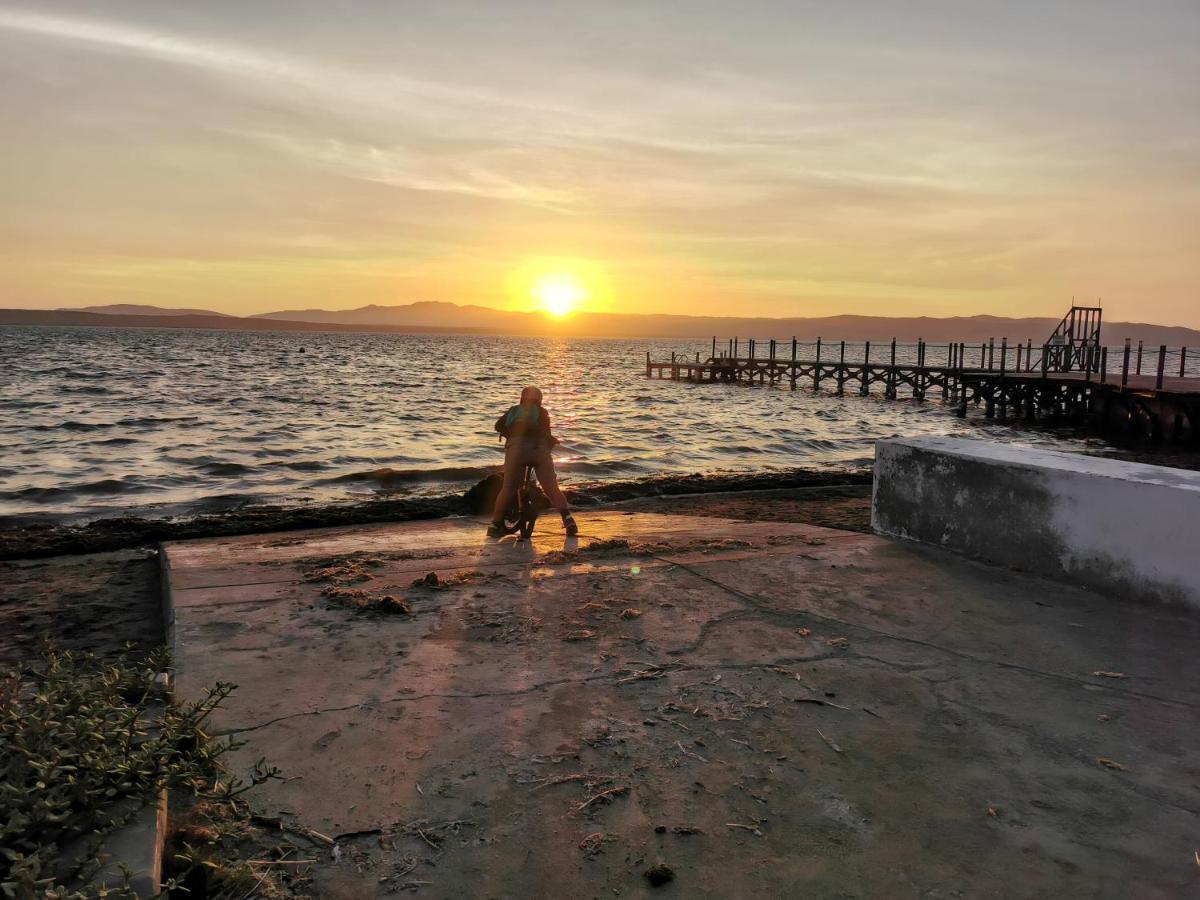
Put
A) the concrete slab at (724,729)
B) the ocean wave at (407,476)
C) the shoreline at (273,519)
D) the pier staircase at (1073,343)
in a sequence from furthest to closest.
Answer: the pier staircase at (1073,343), the ocean wave at (407,476), the shoreline at (273,519), the concrete slab at (724,729)

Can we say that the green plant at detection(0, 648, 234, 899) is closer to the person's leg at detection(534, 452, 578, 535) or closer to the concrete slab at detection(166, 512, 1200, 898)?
the concrete slab at detection(166, 512, 1200, 898)

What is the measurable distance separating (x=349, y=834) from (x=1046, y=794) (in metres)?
2.51

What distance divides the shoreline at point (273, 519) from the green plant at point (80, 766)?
684cm

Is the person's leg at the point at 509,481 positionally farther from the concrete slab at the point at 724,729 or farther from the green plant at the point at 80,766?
the green plant at the point at 80,766

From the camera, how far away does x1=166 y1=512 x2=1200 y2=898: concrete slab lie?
102 inches

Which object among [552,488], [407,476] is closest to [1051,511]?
[552,488]

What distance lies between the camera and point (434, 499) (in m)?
11.6

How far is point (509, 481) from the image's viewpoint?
788 cm

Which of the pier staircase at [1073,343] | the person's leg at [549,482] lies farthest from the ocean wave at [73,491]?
the pier staircase at [1073,343]

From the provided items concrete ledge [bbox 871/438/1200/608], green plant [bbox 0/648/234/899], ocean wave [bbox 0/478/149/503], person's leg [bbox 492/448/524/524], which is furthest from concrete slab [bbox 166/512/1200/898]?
ocean wave [bbox 0/478/149/503]

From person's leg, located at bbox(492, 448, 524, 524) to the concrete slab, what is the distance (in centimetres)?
208

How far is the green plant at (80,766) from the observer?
2.14m

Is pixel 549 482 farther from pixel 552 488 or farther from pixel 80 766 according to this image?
pixel 80 766

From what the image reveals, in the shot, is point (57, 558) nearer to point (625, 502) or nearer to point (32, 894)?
point (625, 502)
